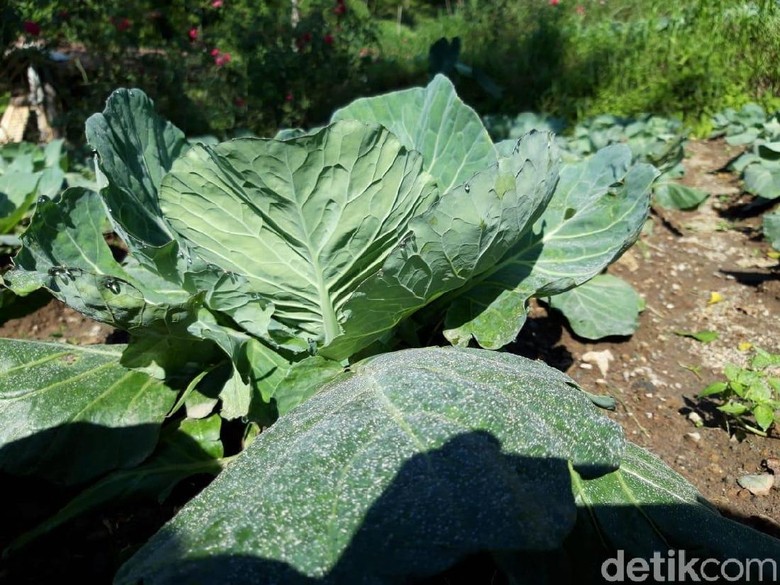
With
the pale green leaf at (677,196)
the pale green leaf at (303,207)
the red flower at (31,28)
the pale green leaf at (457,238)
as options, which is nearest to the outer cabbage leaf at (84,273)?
the pale green leaf at (303,207)

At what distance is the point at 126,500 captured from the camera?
6.00 feet

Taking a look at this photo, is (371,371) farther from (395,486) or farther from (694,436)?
(694,436)

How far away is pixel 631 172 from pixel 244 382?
4.53ft

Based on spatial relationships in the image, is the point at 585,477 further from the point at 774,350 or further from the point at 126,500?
the point at 774,350

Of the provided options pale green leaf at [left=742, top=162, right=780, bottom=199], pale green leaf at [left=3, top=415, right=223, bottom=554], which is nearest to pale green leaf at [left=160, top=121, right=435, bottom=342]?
pale green leaf at [left=3, top=415, right=223, bottom=554]

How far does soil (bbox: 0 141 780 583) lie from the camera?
1.98 metres

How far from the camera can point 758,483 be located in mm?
2049

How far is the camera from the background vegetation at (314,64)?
18.8 feet

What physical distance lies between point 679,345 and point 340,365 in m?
1.72

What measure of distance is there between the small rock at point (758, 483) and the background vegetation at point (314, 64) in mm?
4242

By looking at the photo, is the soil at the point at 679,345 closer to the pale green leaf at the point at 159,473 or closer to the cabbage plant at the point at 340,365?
the pale green leaf at the point at 159,473

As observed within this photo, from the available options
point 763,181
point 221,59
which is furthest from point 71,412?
point 221,59

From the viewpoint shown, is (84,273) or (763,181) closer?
(84,273)


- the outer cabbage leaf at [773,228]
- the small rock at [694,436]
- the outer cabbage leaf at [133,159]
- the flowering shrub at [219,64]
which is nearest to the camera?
the outer cabbage leaf at [133,159]
